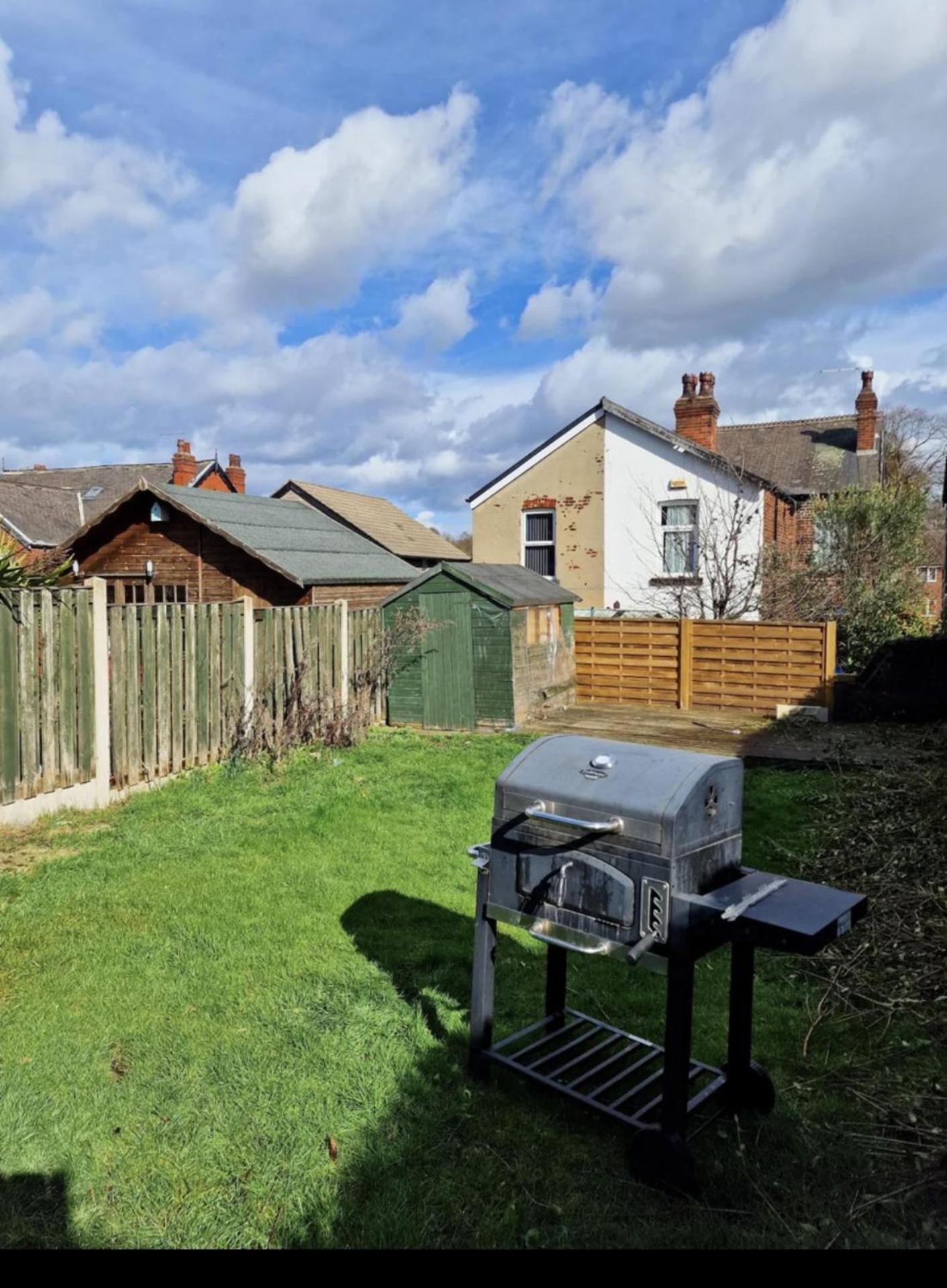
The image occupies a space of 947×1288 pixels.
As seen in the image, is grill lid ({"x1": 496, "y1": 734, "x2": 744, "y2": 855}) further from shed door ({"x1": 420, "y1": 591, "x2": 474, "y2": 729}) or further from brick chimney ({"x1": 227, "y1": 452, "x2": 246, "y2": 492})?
brick chimney ({"x1": 227, "y1": 452, "x2": 246, "y2": 492})

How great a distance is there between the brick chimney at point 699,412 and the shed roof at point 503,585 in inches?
303

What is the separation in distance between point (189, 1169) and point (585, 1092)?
155 centimetres

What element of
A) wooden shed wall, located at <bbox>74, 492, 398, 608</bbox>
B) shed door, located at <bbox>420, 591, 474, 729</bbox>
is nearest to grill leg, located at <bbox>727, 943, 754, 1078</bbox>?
shed door, located at <bbox>420, 591, 474, 729</bbox>

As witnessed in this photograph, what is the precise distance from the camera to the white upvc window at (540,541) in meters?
20.7

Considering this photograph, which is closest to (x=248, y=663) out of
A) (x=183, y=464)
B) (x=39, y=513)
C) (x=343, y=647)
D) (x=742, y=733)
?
(x=343, y=647)

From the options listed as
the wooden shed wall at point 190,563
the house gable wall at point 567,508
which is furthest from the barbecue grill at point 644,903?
the house gable wall at point 567,508

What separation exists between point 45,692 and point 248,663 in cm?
257

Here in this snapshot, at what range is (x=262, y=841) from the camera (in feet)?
21.4

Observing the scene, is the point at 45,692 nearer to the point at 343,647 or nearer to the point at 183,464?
the point at 343,647

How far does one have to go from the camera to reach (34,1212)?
2.67m

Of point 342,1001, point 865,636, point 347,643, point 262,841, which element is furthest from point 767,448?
point 342,1001

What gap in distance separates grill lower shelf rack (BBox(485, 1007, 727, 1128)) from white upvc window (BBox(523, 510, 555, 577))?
17349 mm

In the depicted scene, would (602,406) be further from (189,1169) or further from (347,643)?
(189,1169)

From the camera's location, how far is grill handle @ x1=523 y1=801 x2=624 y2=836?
2.86 meters
